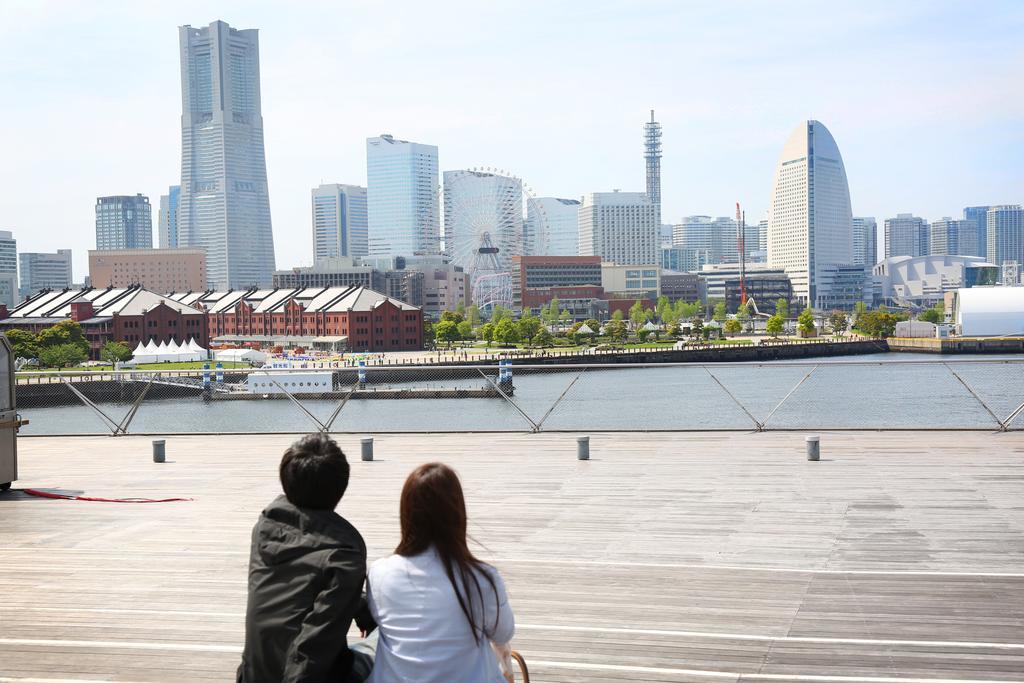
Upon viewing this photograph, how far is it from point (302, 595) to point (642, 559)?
515cm

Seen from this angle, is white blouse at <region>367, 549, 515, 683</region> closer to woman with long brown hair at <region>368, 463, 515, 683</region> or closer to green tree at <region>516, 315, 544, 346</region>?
woman with long brown hair at <region>368, 463, 515, 683</region>

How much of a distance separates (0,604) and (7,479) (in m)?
5.70

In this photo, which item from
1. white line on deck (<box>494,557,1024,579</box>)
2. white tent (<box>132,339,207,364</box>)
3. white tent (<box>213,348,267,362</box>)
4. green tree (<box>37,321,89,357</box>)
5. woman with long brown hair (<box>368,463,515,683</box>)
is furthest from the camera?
white tent (<box>132,339,207,364</box>)

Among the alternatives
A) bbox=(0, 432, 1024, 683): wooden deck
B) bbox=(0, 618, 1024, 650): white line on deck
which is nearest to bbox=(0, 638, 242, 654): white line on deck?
bbox=(0, 432, 1024, 683): wooden deck

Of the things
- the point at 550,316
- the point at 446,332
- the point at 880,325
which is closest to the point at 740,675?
the point at 446,332

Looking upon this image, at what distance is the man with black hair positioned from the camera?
12.3 ft

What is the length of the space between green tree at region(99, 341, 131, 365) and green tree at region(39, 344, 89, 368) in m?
2.59

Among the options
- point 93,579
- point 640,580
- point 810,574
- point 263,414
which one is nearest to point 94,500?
point 93,579

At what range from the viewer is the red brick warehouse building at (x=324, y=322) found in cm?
12950

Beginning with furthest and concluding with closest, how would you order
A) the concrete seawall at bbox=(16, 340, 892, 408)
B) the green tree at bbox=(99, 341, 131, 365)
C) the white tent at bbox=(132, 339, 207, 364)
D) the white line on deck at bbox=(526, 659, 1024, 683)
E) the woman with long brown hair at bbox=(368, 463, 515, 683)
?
the green tree at bbox=(99, 341, 131, 365) < the white tent at bbox=(132, 339, 207, 364) < the concrete seawall at bbox=(16, 340, 892, 408) < the white line on deck at bbox=(526, 659, 1024, 683) < the woman with long brown hair at bbox=(368, 463, 515, 683)

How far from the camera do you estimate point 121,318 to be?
12125cm

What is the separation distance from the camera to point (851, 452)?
14602mm

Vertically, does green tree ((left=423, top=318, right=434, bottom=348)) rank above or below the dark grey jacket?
below

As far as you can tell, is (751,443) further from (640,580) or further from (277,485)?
(640,580)
